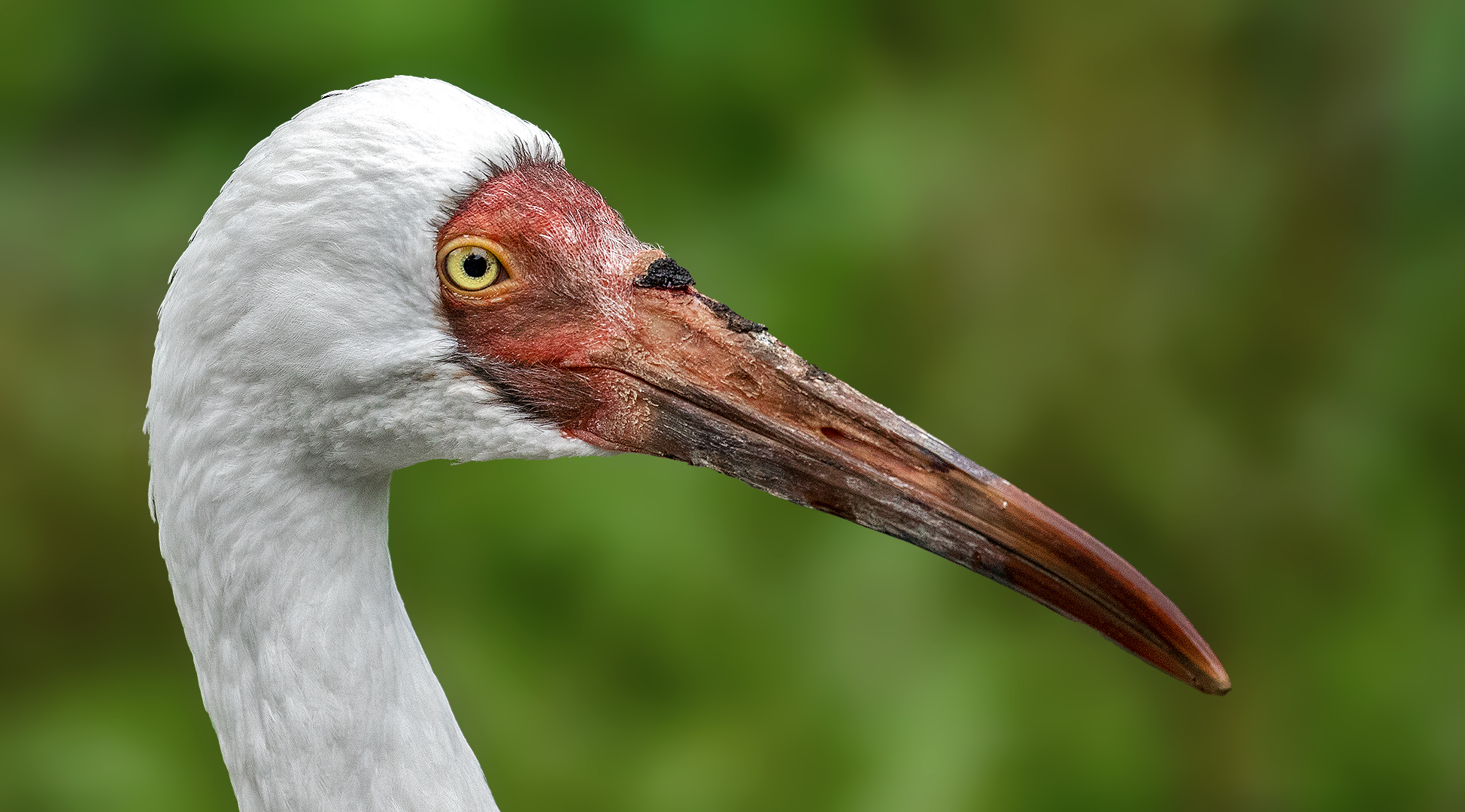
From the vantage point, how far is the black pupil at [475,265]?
1500mm

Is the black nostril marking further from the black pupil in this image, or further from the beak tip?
the beak tip

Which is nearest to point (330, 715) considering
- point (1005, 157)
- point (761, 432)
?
point (761, 432)

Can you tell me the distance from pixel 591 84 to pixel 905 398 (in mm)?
1423

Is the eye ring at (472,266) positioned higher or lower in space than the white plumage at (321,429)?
higher

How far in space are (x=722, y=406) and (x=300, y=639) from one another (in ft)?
2.03

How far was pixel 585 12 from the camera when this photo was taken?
3.94 m

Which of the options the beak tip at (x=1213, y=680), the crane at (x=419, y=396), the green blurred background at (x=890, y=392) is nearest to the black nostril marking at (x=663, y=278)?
the crane at (x=419, y=396)

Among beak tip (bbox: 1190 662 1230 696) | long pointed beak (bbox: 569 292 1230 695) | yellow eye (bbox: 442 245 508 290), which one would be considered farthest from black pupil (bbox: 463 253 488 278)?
beak tip (bbox: 1190 662 1230 696)

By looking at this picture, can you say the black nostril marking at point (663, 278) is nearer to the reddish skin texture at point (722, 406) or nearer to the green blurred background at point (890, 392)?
the reddish skin texture at point (722, 406)

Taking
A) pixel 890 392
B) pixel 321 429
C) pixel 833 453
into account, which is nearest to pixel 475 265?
pixel 321 429

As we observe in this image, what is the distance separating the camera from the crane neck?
1.57 metres

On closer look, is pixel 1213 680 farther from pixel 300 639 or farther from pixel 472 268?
pixel 300 639

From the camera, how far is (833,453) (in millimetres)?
1521

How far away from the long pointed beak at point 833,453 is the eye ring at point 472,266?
16 centimetres
